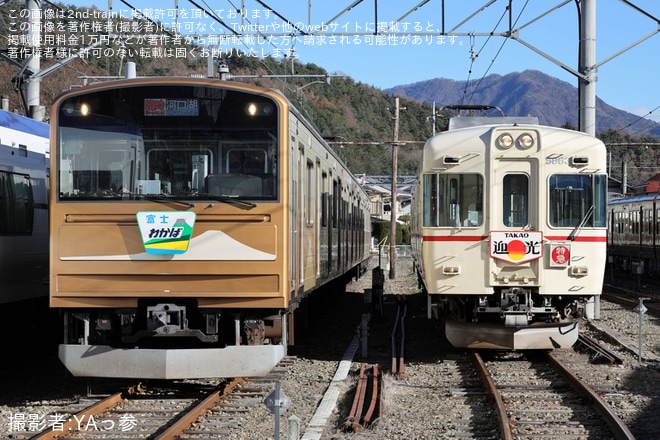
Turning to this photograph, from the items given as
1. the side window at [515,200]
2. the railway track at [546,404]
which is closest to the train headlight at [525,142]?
the side window at [515,200]

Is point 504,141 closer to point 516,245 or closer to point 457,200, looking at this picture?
point 457,200

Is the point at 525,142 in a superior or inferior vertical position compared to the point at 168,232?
superior

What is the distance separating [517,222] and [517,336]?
4.66 feet

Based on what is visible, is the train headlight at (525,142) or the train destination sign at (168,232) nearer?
the train destination sign at (168,232)

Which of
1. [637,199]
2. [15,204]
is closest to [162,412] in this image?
[15,204]

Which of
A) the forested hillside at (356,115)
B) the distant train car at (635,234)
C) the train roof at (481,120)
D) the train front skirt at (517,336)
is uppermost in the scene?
the forested hillside at (356,115)

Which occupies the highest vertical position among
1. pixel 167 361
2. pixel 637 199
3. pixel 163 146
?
pixel 637 199

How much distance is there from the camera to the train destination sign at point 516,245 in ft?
34.0

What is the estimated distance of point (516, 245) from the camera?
10.4 metres

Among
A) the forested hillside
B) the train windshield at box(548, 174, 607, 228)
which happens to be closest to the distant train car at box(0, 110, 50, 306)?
the train windshield at box(548, 174, 607, 228)

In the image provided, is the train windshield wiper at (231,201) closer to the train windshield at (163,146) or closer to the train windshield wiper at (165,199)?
the train windshield at (163,146)

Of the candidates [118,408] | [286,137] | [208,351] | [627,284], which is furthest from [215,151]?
[627,284]

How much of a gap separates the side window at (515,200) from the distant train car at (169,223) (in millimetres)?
3494

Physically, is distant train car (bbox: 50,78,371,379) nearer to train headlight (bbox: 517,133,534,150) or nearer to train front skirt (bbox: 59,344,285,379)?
train front skirt (bbox: 59,344,285,379)
